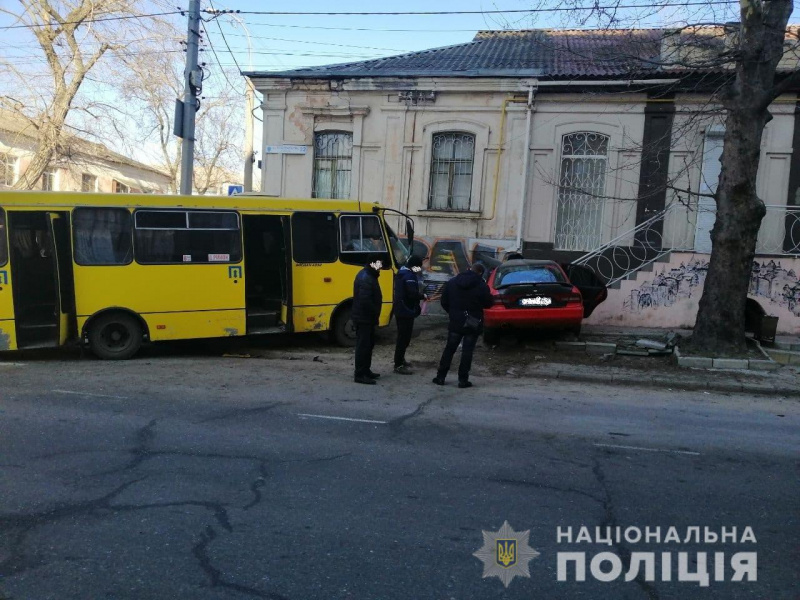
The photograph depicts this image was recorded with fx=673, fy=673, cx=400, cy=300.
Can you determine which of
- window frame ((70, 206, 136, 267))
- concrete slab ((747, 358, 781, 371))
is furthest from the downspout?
window frame ((70, 206, 136, 267))

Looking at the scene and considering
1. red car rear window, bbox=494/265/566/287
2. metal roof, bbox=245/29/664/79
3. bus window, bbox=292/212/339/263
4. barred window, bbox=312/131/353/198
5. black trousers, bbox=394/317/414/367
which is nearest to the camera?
black trousers, bbox=394/317/414/367

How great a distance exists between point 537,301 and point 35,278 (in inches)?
310

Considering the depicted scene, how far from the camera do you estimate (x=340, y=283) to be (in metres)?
12.2

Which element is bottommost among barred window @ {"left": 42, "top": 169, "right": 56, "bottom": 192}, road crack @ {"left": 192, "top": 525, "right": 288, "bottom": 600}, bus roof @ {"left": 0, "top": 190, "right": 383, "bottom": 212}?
road crack @ {"left": 192, "top": 525, "right": 288, "bottom": 600}

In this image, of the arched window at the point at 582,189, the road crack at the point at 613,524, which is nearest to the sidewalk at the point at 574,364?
the arched window at the point at 582,189

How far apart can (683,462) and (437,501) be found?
8.05ft

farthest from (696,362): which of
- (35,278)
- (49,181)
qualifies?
(49,181)

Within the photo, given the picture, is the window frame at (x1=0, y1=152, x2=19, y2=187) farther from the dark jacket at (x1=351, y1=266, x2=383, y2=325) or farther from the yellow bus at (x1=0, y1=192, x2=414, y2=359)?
A: the dark jacket at (x1=351, y1=266, x2=383, y2=325)

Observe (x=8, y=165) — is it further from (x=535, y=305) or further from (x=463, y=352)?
(x=463, y=352)

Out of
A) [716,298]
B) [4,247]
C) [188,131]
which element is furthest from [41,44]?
[716,298]

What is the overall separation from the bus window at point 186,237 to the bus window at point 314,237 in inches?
39.8

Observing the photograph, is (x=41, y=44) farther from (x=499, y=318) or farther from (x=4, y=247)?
(x=499, y=318)

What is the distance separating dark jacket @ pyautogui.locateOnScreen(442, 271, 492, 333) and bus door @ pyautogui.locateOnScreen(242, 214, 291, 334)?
3.89 metres

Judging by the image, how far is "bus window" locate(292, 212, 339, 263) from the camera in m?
11.9
